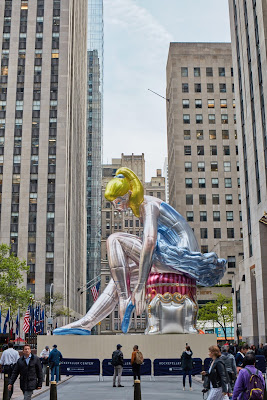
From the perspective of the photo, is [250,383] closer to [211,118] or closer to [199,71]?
[211,118]

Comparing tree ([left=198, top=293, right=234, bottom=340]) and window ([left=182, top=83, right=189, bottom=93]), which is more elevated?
window ([left=182, top=83, right=189, bottom=93])

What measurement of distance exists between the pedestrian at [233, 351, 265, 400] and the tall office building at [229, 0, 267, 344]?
32.4m

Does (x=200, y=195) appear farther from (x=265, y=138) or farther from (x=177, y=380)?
(x=177, y=380)

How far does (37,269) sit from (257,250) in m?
39.5

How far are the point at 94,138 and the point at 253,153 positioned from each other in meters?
94.3

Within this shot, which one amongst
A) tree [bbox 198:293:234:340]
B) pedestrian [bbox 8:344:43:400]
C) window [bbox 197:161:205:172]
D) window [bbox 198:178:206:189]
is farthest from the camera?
window [bbox 197:161:205:172]

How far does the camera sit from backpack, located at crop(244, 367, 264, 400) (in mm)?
7630

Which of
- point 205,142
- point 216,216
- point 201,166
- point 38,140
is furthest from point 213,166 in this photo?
point 38,140

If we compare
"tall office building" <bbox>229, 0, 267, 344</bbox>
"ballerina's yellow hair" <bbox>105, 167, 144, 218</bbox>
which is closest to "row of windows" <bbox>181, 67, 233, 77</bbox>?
"tall office building" <bbox>229, 0, 267, 344</bbox>

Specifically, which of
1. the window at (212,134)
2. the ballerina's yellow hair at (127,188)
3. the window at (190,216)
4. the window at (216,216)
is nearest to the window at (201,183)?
the window at (216,216)

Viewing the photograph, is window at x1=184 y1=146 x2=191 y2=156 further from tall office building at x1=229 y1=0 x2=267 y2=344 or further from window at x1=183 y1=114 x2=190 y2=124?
tall office building at x1=229 y1=0 x2=267 y2=344

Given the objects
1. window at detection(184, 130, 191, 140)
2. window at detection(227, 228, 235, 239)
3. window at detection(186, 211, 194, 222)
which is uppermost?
window at detection(184, 130, 191, 140)

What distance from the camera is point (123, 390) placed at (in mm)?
18250

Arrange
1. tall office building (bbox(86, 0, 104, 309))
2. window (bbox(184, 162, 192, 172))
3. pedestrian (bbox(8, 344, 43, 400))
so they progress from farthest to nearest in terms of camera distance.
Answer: tall office building (bbox(86, 0, 104, 309)) < window (bbox(184, 162, 192, 172)) < pedestrian (bbox(8, 344, 43, 400))
